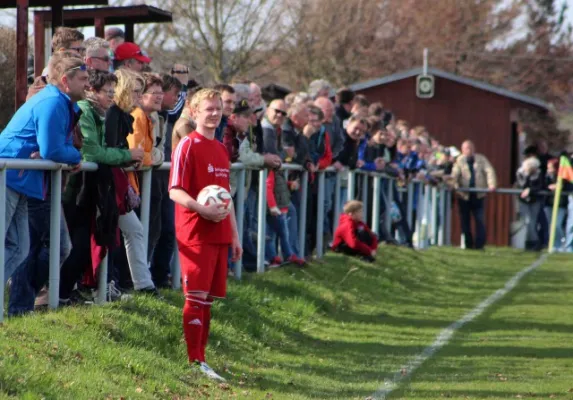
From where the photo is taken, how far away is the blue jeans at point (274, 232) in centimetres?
1496

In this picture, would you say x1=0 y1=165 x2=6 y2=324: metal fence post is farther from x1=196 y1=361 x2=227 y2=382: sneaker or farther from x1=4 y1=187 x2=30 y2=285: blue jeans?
x1=196 y1=361 x2=227 y2=382: sneaker

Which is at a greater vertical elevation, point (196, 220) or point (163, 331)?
point (196, 220)

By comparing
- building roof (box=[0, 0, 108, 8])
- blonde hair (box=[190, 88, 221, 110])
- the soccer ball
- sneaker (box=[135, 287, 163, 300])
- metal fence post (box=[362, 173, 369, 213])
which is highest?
building roof (box=[0, 0, 108, 8])

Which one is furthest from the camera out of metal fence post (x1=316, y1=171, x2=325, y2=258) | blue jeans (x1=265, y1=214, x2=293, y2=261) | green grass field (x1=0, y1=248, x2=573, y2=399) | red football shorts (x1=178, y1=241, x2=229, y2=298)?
metal fence post (x1=316, y1=171, x2=325, y2=258)

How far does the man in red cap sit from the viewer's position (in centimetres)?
1219

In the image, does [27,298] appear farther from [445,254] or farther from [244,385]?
[445,254]

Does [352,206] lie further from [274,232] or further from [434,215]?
[434,215]

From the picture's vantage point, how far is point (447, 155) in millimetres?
28344

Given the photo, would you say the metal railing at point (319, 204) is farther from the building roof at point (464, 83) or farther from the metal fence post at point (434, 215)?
the building roof at point (464, 83)

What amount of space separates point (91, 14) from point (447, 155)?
15471 mm

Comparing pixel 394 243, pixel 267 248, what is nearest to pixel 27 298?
pixel 267 248

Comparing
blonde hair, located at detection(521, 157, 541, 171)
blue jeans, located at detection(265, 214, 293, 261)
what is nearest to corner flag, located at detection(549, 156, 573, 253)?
blonde hair, located at detection(521, 157, 541, 171)

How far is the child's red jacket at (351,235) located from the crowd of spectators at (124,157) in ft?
0.19

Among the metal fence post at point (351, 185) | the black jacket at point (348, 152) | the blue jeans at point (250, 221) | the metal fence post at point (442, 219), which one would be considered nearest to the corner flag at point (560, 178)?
the metal fence post at point (442, 219)
